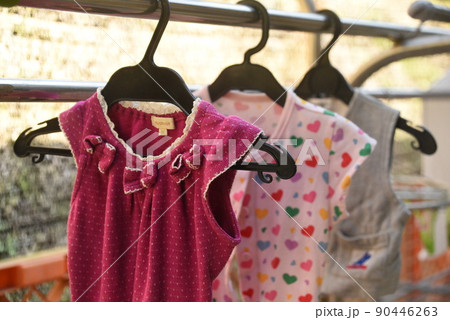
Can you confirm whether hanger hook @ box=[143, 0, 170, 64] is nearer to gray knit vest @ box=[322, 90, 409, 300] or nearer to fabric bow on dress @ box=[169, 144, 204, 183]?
fabric bow on dress @ box=[169, 144, 204, 183]

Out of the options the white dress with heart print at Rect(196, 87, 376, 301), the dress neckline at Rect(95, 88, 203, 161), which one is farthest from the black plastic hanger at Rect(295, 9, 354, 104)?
the dress neckline at Rect(95, 88, 203, 161)

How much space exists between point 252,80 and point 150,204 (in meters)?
0.26

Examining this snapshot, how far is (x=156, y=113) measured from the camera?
2.41 ft

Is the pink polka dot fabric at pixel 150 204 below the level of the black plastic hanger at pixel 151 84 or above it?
below

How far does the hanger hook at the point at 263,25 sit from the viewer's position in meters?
0.80

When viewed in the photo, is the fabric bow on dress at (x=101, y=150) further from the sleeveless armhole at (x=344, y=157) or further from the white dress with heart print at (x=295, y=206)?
the sleeveless armhole at (x=344, y=157)

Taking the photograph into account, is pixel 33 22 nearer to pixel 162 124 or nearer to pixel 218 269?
pixel 162 124

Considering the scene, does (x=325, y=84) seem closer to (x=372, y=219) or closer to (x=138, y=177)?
(x=372, y=219)

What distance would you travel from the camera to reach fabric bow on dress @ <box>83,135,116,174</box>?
681 mm

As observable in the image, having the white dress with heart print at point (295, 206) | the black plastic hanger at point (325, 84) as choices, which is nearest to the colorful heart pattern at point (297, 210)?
the white dress with heart print at point (295, 206)

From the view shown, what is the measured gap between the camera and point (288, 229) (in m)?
0.83

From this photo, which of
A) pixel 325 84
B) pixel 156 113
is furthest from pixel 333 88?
pixel 156 113

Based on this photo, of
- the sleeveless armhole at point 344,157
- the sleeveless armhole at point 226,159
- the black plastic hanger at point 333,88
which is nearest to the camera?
the sleeveless armhole at point 226,159

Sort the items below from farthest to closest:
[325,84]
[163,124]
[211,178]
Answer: [325,84] → [163,124] → [211,178]
